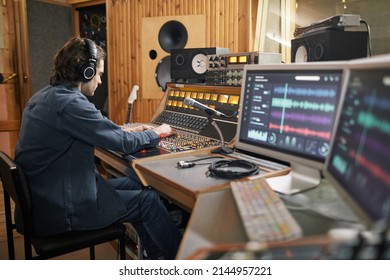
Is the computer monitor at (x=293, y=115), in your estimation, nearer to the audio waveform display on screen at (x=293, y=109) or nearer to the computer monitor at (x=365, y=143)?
the audio waveform display on screen at (x=293, y=109)

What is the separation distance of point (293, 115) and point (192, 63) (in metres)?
1.32

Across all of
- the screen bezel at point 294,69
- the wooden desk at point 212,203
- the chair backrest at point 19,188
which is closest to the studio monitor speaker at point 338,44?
the screen bezel at point 294,69

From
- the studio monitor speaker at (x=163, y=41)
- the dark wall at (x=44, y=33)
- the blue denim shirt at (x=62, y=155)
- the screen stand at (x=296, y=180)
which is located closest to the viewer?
the screen stand at (x=296, y=180)

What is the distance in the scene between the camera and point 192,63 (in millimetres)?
2547

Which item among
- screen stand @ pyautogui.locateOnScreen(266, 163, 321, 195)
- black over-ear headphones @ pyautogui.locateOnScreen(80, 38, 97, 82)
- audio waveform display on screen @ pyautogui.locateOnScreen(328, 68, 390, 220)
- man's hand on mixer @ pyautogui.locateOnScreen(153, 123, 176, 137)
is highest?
black over-ear headphones @ pyautogui.locateOnScreen(80, 38, 97, 82)

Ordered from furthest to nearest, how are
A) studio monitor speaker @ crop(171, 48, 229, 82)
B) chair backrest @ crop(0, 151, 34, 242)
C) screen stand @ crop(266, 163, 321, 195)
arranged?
studio monitor speaker @ crop(171, 48, 229, 82) → chair backrest @ crop(0, 151, 34, 242) → screen stand @ crop(266, 163, 321, 195)

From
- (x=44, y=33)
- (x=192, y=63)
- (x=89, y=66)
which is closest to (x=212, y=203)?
(x=89, y=66)

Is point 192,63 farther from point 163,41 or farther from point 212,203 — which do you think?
point 212,203

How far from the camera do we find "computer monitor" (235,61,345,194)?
1.22 meters

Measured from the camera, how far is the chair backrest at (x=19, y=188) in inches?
56.9

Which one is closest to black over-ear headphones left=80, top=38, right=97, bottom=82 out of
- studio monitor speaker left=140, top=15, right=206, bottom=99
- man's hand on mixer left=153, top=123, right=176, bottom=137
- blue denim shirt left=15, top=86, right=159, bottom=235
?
blue denim shirt left=15, top=86, right=159, bottom=235

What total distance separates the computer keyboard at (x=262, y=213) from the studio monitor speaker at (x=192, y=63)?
1.39 m

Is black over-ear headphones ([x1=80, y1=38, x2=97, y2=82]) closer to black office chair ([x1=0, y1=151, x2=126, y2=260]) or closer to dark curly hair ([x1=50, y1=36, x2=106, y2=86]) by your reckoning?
dark curly hair ([x1=50, y1=36, x2=106, y2=86])

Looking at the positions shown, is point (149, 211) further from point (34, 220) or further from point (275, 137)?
point (275, 137)
